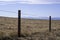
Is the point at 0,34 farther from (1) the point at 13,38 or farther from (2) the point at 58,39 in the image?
(2) the point at 58,39

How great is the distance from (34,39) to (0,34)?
2.20 metres

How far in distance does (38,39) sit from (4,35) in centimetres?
219

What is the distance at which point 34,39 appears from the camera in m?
12.5

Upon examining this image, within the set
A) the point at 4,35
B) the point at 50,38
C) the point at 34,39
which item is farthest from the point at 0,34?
the point at 50,38

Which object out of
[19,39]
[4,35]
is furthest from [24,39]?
[4,35]

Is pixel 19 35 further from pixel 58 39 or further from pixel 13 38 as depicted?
pixel 58 39

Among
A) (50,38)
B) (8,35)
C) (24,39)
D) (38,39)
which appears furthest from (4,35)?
(50,38)

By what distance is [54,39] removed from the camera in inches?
515

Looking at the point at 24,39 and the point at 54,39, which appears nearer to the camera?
the point at 24,39

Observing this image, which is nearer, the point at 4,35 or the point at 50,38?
the point at 4,35

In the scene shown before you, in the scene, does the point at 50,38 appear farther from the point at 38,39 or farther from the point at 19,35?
the point at 19,35

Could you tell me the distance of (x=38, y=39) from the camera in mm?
12539

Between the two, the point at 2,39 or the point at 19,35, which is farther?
the point at 19,35

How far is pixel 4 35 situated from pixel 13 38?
23.5 inches
